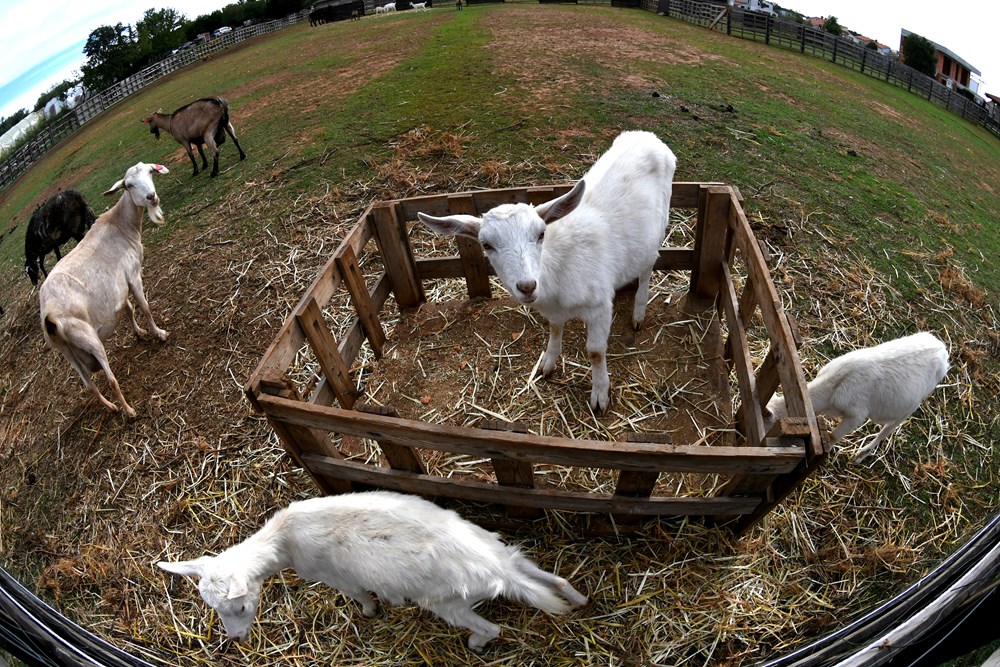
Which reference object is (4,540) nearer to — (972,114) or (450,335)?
(450,335)

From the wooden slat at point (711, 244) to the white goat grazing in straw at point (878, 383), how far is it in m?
1.53

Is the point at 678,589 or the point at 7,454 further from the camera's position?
the point at 7,454

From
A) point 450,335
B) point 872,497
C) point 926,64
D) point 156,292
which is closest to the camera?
point 872,497

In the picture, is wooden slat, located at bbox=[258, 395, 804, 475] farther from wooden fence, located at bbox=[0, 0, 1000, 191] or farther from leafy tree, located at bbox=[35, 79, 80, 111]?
leafy tree, located at bbox=[35, 79, 80, 111]

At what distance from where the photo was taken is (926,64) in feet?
88.1

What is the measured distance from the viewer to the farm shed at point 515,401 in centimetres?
270

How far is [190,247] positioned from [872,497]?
A: 350 inches

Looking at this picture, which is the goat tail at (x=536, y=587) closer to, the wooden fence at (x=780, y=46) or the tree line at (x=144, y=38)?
the wooden fence at (x=780, y=46)

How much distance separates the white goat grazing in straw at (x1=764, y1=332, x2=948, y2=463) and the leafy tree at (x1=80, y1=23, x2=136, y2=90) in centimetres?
4075

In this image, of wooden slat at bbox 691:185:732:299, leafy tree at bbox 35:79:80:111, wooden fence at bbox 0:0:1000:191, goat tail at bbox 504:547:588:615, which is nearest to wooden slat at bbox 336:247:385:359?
goat tail at bbox 504:547:588:615

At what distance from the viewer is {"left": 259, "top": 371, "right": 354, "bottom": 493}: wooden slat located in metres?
3.06

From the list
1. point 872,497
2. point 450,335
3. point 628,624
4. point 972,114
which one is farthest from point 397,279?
A: point 972,114

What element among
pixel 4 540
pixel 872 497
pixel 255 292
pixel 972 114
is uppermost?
pixel 255 292

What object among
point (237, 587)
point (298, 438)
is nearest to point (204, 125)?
point (298, 438)
